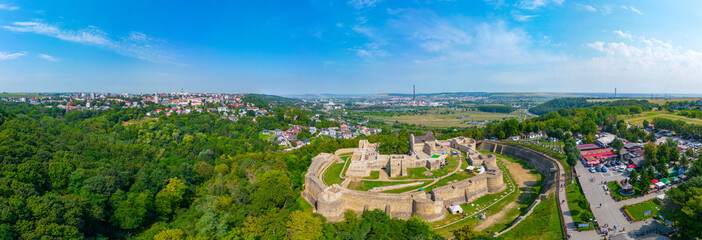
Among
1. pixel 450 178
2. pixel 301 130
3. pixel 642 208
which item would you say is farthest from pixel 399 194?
pixel 301 130

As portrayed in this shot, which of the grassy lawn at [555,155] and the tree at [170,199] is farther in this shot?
the grassy lawn at [555,155]

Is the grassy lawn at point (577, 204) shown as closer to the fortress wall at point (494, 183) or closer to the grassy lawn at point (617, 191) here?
the grassy lawn at point (617, 191)

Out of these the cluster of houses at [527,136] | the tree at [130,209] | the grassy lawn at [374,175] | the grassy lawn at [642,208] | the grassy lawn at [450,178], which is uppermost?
the cluster of houses at [527,136]

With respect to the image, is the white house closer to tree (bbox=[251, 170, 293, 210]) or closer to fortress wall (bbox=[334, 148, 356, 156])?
tree (bbox=[251, 170, 293, 210])

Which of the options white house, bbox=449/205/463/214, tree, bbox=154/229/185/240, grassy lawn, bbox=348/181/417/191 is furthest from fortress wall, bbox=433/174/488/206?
tree, bbox=154/229/185/240

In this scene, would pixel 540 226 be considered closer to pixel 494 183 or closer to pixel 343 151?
pixel 494 183

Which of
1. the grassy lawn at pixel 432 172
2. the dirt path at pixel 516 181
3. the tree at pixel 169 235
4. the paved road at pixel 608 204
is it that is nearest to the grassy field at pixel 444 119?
the dirt path at pixel 516 181
